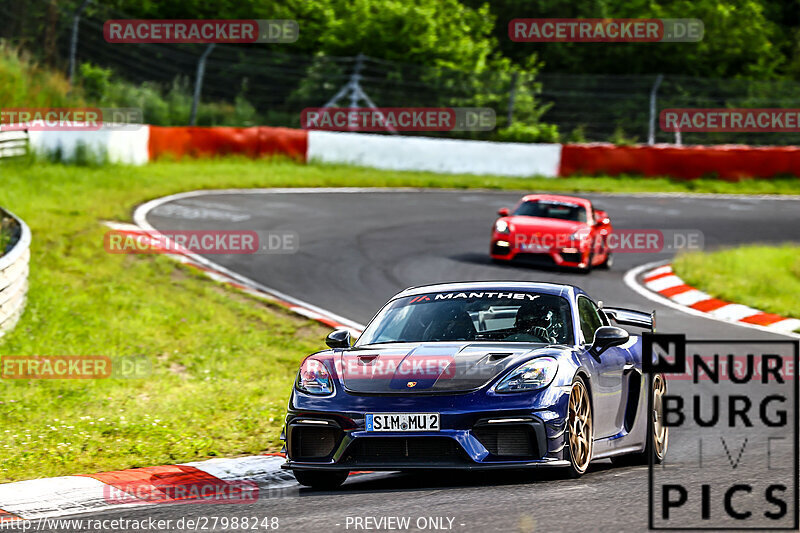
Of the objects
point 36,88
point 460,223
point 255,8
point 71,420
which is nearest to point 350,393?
point 71,420

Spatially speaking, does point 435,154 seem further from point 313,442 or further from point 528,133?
point 313,442

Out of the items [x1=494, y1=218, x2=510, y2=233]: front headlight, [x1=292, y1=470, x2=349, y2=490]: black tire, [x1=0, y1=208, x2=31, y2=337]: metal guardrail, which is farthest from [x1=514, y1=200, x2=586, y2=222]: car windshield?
[x1=292, y1=470, x2=349, y2=490]: black tire

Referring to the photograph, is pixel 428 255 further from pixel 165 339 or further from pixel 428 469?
pixel 428 469

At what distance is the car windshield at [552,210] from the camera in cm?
1866

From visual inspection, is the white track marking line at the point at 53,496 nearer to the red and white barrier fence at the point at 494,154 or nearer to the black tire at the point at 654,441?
the black tire at the point at 654,441

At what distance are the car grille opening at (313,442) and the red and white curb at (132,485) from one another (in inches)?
17.0

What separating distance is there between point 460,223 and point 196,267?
7349mm

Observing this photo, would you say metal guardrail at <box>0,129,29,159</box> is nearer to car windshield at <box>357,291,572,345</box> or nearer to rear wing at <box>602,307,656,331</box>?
rear wing at <box>602,307,656,331</box>

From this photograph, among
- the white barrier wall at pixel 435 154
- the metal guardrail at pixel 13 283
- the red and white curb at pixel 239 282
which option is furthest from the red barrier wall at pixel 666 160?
the metal guardrail at pixel 13 283

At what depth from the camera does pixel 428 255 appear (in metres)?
18.5

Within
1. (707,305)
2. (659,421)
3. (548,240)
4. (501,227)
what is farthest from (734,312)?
(659,421)

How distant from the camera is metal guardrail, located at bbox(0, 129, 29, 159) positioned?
20984mm

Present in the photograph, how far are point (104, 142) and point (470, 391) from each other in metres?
18.7

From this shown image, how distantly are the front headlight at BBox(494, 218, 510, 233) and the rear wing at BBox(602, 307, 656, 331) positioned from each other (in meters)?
9.07
